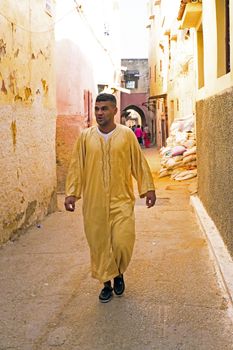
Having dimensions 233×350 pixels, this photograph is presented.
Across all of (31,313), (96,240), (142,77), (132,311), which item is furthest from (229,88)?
(142,77)

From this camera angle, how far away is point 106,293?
403 centimetres

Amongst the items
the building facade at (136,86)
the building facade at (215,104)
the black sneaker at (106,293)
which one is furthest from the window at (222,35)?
the building facade at (136,86)

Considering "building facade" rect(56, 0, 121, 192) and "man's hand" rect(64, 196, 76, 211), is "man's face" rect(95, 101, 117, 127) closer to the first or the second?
"man's hand" rect(64, 196, 76, 211)

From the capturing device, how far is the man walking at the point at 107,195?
3.96 meters

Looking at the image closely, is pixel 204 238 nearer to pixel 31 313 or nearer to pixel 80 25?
pixel 31 313

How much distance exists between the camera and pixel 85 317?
367 centimetres

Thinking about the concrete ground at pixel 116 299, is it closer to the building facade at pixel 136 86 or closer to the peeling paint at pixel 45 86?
the peeling paint at pixel 45 86

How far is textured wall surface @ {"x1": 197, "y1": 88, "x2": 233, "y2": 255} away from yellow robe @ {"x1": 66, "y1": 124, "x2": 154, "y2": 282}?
1.27m

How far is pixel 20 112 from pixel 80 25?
699 cm

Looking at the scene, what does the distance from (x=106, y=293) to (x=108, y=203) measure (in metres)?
0.74

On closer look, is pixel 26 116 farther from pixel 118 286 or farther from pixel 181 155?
pixel 181 155

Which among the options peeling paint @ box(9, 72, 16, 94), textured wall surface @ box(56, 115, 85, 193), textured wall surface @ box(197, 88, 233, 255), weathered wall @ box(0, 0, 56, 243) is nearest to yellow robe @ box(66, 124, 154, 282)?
textured wall surface @ box(197, 88, 233, 255)

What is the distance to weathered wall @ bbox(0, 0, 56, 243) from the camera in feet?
19.8

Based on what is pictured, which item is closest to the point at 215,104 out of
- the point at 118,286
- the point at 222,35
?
the point at 222,35
